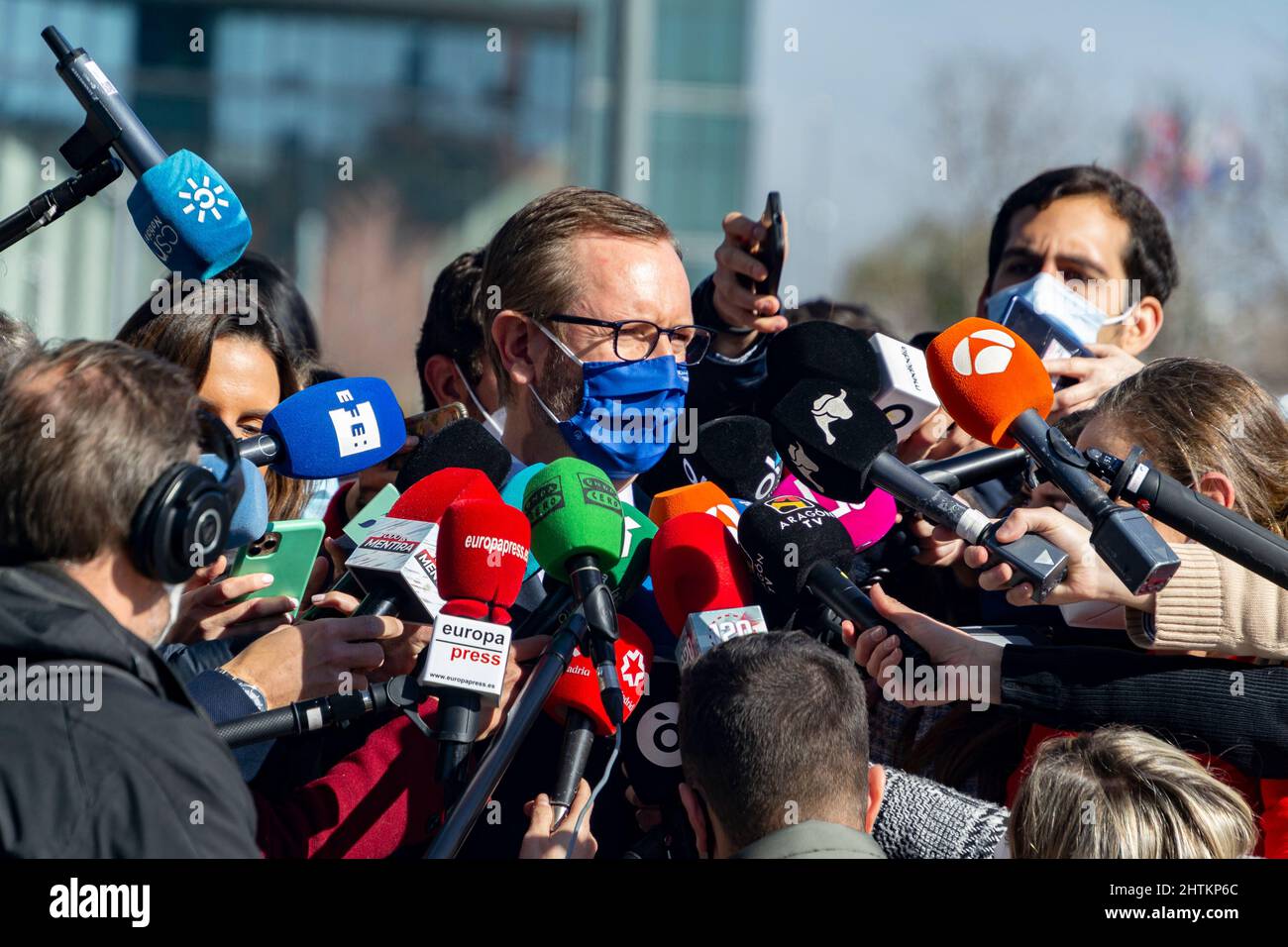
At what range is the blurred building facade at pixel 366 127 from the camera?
10758 millimetres

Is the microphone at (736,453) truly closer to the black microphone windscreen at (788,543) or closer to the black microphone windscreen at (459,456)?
the black microphone windscreen at (788,543)

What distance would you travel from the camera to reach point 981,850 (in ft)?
7.50

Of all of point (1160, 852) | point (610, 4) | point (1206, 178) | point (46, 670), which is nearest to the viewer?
point (46, 670)

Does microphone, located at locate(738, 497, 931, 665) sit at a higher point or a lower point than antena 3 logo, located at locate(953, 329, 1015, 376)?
lower

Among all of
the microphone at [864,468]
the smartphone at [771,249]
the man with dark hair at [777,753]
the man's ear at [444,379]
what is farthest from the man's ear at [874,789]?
the man's ear at [444,379]

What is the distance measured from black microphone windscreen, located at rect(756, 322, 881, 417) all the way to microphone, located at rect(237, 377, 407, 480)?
0.76 meters

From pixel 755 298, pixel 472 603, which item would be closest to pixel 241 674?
pixel 472 603

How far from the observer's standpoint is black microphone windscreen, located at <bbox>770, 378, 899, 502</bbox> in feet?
7.79

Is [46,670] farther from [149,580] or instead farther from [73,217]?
[73,217]

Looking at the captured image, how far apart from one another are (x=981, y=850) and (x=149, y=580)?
1.35m

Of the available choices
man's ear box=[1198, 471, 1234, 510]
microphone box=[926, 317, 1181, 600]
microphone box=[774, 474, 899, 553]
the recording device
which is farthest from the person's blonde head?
the recording device

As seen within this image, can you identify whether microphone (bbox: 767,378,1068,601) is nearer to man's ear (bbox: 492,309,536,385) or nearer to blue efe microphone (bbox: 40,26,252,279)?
man's ear (bbox: 492,309,536,385)

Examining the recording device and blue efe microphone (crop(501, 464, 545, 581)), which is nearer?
the recording device

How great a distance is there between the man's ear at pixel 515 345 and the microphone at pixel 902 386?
713 mm
